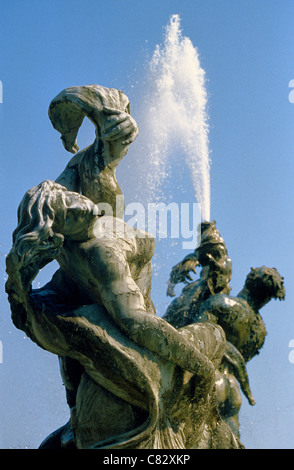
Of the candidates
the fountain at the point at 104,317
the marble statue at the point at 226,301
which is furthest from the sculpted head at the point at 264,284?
the fountain at the point at 104,317

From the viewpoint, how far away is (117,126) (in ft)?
13.6

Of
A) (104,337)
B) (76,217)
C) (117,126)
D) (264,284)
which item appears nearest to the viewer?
(104,337)

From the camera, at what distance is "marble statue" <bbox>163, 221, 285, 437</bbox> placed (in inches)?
257

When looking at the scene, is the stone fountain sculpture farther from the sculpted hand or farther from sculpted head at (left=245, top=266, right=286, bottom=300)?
sculpted head at (left=245, top=266, right=286, bottom=300)

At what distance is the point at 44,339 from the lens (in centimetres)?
357

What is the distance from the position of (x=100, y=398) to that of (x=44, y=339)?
0.44 meters

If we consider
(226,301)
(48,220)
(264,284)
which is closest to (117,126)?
(48,220)

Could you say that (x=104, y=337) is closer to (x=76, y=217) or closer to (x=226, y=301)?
(x=76, y=217)

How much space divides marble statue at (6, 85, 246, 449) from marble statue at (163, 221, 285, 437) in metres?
2.43

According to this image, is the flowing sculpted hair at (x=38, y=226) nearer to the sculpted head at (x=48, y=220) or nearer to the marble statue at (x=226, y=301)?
the sculpted head at (x=48, y=220)

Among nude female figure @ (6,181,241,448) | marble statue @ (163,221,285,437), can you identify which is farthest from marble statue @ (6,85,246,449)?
marble statue @ (163,221,285,437)

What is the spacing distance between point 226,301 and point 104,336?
11.8 feet

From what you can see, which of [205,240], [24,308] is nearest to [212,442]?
[24,308]
